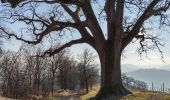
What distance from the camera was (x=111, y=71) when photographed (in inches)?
1135

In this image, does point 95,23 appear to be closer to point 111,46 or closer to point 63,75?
point 111,46

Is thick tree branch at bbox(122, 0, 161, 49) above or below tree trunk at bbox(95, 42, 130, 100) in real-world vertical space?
above

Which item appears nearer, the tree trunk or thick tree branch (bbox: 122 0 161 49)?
the tree trunk

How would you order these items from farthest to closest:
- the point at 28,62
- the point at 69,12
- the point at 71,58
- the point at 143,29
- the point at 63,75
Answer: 1. the point at 71,58
2. the point at 63,75
3. the point at 28,62
4. the point at 143,29
5. the point at 69,12

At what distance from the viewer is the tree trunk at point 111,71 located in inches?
1114

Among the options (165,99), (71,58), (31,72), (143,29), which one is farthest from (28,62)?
(165,99)

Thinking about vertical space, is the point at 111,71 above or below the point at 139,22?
below

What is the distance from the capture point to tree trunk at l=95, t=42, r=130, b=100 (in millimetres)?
28297

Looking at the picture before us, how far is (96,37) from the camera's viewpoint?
1158 inches

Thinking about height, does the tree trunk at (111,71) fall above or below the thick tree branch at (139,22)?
below

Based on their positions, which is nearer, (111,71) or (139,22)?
(111,71)

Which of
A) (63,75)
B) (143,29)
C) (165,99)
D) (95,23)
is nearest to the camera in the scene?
(165,99)

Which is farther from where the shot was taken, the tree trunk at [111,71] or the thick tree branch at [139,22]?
the thick tree branch at [139,22]

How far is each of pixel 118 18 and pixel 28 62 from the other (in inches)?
2211
